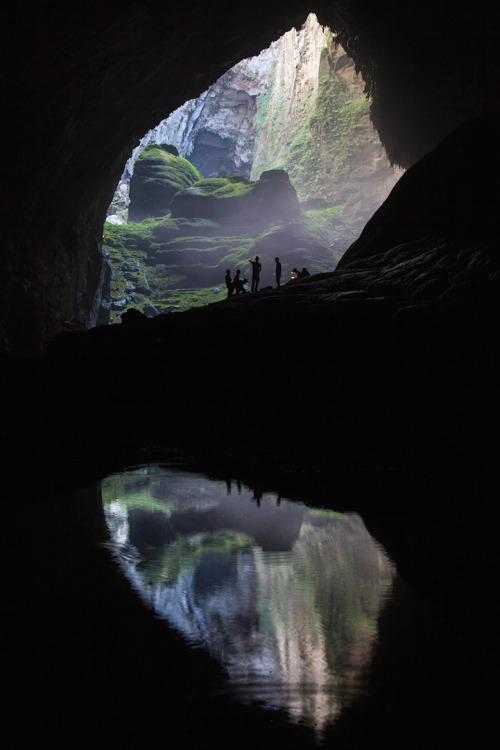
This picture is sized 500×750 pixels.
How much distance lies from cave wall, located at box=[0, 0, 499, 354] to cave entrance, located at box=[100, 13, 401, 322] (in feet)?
79.0

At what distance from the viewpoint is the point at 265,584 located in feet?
9.61

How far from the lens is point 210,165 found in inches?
5020

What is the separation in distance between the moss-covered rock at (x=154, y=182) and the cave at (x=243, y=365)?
63.0 metres

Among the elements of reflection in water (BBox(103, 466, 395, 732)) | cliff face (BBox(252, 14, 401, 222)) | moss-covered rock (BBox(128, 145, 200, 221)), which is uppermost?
cliff face (BBox(252, 14, 401, 222))

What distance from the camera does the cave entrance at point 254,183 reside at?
69.9 meters

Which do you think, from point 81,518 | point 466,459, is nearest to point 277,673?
point 81,518

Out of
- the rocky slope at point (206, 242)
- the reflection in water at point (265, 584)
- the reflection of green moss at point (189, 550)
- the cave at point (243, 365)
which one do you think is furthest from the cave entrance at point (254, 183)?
the reflection of green moss at point (189, 550)

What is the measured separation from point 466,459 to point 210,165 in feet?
445

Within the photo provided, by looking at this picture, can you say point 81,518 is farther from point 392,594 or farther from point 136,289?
point 136,289

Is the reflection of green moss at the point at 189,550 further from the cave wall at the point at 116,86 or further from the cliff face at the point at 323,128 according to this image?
the cliff face at the point at 323,128

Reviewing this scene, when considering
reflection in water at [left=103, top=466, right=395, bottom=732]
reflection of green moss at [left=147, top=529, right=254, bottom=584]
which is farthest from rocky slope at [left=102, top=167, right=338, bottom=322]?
reflection of green moss at [left=147, top=529, right=254, bottom=584]

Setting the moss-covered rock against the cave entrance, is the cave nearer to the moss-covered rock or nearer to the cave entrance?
the cave entrance

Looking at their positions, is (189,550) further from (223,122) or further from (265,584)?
(223,122)

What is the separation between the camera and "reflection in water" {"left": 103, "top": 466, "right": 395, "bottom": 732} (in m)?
2.00
